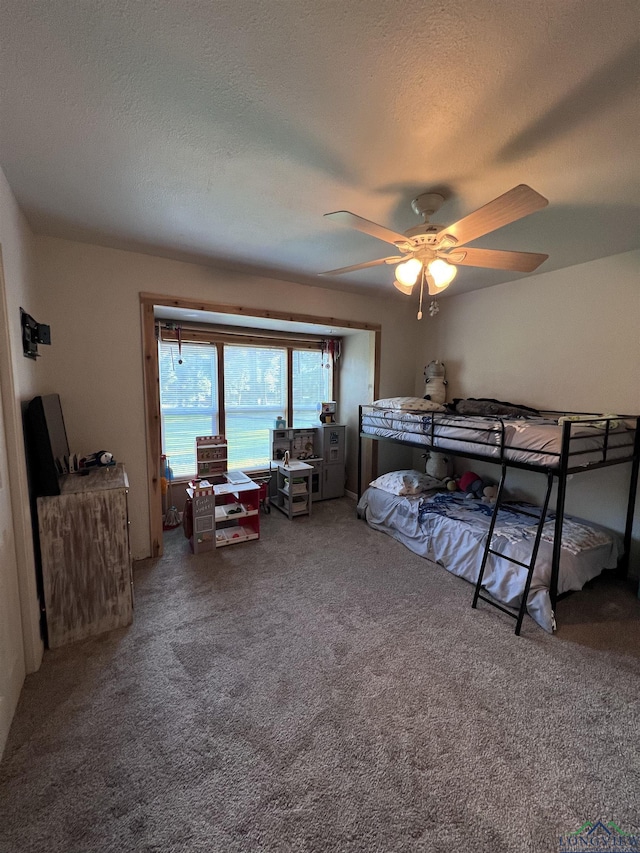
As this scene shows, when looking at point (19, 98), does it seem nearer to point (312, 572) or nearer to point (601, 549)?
point (312, 572)

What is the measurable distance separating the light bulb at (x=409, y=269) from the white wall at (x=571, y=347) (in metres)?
2.00

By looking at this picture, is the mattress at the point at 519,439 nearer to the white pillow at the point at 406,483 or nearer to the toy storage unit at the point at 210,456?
the white pillow at the point at 406,483

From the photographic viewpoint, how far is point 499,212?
4.96ft

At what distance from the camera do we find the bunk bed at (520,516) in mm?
2195

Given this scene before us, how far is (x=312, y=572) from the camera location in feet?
9.21

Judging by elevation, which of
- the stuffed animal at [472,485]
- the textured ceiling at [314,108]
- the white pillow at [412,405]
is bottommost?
the stuffed animal at [472,485]

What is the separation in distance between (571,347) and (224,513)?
3.57 meters

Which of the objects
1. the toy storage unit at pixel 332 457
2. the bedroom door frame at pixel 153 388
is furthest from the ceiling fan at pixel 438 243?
the toy storage unit at pixel 332 457

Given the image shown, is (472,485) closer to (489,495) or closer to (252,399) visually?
(489,495)

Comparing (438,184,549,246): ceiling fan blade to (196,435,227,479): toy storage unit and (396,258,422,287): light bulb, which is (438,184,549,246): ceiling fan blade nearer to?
(396,258,422,287): light bulb

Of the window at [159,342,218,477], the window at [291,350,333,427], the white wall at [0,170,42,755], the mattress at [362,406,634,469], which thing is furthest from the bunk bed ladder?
the window at [159,342,218,477]

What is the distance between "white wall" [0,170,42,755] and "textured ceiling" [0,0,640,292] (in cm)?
46

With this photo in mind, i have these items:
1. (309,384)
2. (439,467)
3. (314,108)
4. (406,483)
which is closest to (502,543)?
(406,483)

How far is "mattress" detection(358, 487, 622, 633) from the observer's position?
7.48 feet
